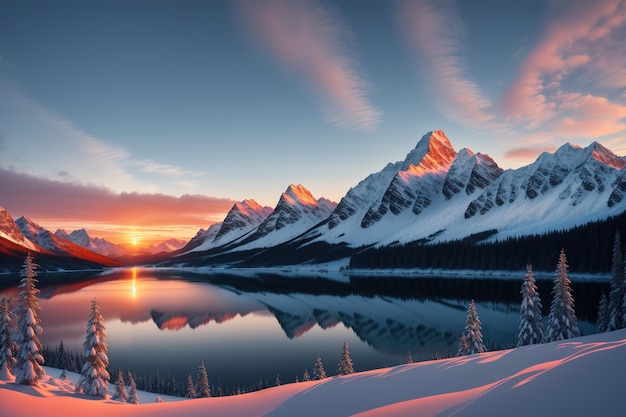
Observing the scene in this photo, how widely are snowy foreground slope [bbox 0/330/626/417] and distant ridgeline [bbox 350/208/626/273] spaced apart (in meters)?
118

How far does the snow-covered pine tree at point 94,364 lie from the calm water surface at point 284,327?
52.9ft

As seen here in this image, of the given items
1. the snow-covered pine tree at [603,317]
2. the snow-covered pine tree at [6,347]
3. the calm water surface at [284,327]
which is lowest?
the calm water surface at [284,327]

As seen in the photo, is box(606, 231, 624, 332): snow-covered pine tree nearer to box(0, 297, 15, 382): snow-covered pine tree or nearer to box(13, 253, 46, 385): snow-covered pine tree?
box(13, 253, 46, 385): snow-covered pine tree

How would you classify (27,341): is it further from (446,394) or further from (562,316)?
(562,316)

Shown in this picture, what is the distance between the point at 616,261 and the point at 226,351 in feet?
150

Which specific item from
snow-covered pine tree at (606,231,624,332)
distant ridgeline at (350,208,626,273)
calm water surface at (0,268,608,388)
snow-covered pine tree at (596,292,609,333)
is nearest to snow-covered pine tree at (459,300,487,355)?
calm water surface at (0,268,608,388)

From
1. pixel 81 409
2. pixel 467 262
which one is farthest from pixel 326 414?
pixel 467 262

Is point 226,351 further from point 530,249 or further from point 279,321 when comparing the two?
point 530,249

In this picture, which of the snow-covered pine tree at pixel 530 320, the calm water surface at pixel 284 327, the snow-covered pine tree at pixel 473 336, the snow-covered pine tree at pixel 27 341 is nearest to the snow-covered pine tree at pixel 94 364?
the snow-covered pine tree at pixel 27 341

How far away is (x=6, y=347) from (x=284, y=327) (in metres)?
48.8

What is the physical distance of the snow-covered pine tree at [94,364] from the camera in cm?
2277

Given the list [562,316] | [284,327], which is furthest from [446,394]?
[284,327]

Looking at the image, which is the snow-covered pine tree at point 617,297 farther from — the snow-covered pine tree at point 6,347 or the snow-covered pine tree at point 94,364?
the snow-covered pine tree at point 6,347

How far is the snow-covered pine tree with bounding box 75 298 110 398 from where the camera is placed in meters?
22.8
